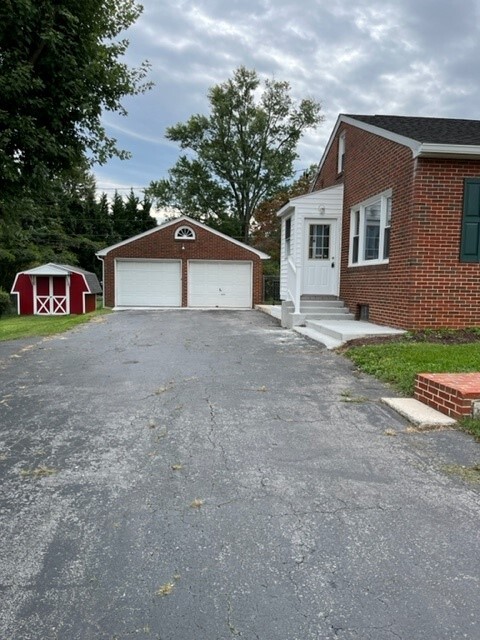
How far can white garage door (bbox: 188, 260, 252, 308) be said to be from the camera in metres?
21.0

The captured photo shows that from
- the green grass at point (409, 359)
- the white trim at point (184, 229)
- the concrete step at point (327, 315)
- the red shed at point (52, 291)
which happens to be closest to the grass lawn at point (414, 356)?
the green grass at point (409, 359)

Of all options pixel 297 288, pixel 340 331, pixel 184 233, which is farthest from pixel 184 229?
pixel 340 331

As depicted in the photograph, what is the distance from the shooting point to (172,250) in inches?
823

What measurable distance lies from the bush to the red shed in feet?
1.75

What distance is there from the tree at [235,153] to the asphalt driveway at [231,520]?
108 feet

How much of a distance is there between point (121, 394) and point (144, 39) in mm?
7342

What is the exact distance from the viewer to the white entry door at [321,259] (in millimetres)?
12562

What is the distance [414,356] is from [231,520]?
15.3 feet

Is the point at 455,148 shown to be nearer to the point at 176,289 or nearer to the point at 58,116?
the point at 58,116

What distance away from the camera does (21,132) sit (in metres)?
6.05

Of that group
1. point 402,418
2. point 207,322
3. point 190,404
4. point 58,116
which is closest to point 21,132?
point 58,116

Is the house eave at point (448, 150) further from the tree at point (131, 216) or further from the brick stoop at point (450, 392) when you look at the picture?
the tree at point (131, 216)

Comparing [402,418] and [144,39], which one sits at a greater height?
[144,39]

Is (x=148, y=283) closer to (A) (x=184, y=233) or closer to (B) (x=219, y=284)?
(A) (x=184, y=233)
